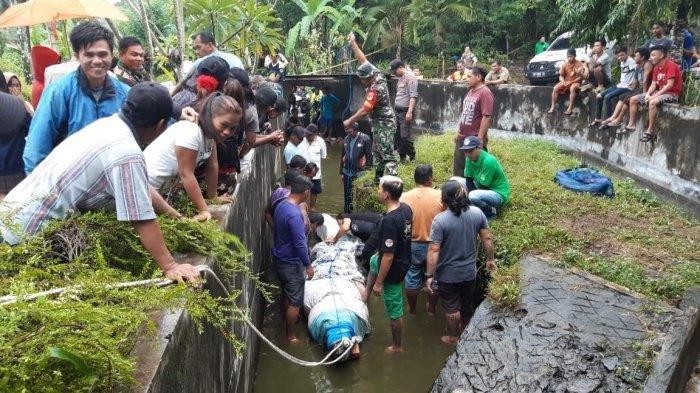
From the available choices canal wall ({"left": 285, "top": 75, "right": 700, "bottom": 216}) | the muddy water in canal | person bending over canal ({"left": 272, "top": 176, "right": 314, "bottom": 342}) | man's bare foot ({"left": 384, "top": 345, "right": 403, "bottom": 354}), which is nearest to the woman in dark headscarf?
person bending over canal ({"left": 272, "top": 176, "right": 314, "bottom": 342})

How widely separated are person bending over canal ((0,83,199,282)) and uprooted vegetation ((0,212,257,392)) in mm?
86

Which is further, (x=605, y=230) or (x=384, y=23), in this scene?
(x=384, y=23)

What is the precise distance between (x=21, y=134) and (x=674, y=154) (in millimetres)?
8385

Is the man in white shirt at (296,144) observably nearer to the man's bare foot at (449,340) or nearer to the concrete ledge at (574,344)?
the man's bare foot at (449,340)

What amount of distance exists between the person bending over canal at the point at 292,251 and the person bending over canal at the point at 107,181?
10.3ft

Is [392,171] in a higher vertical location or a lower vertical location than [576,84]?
lower

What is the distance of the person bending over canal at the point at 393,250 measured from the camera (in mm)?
5289

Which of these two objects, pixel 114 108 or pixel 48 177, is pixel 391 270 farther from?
pixel 48 177

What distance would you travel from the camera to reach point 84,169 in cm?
234

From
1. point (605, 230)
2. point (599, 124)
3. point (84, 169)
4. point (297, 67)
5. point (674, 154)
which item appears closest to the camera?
point (84, 169)

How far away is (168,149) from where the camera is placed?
3328 mm

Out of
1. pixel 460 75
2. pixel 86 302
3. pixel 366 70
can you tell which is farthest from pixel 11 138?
pixel 460 75

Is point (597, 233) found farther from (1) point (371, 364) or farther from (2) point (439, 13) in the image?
(2) point (439, 13)

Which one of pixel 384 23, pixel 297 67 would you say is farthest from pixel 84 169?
pixel 384 23
